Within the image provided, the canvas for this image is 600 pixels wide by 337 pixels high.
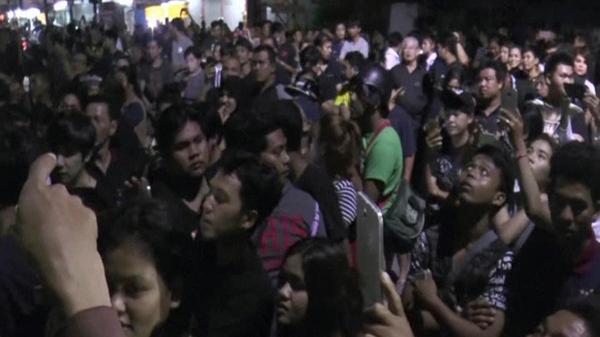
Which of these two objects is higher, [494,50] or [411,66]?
[411,66]

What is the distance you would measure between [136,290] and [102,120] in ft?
13.3

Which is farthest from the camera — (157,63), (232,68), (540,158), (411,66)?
(157,63)

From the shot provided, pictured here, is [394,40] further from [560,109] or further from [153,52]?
[560,109]

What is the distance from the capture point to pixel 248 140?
17.3 ft

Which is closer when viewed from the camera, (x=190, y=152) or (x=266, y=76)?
(x=190, y=152)

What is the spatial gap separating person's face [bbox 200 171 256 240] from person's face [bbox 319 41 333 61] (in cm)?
1155

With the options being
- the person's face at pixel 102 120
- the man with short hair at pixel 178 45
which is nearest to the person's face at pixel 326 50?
the man with short hair at pixel 178 45

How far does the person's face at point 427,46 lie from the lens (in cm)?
1634

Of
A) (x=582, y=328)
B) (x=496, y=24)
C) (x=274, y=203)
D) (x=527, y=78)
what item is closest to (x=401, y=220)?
(x=274, y=203)

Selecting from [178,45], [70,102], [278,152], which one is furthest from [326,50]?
[278,152]

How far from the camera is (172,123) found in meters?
5.71

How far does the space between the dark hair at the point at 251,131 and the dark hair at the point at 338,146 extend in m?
0.66

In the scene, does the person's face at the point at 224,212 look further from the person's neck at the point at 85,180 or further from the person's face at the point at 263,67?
the person's face at the point at 263,67

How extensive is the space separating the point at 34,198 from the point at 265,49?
9.20 meters
